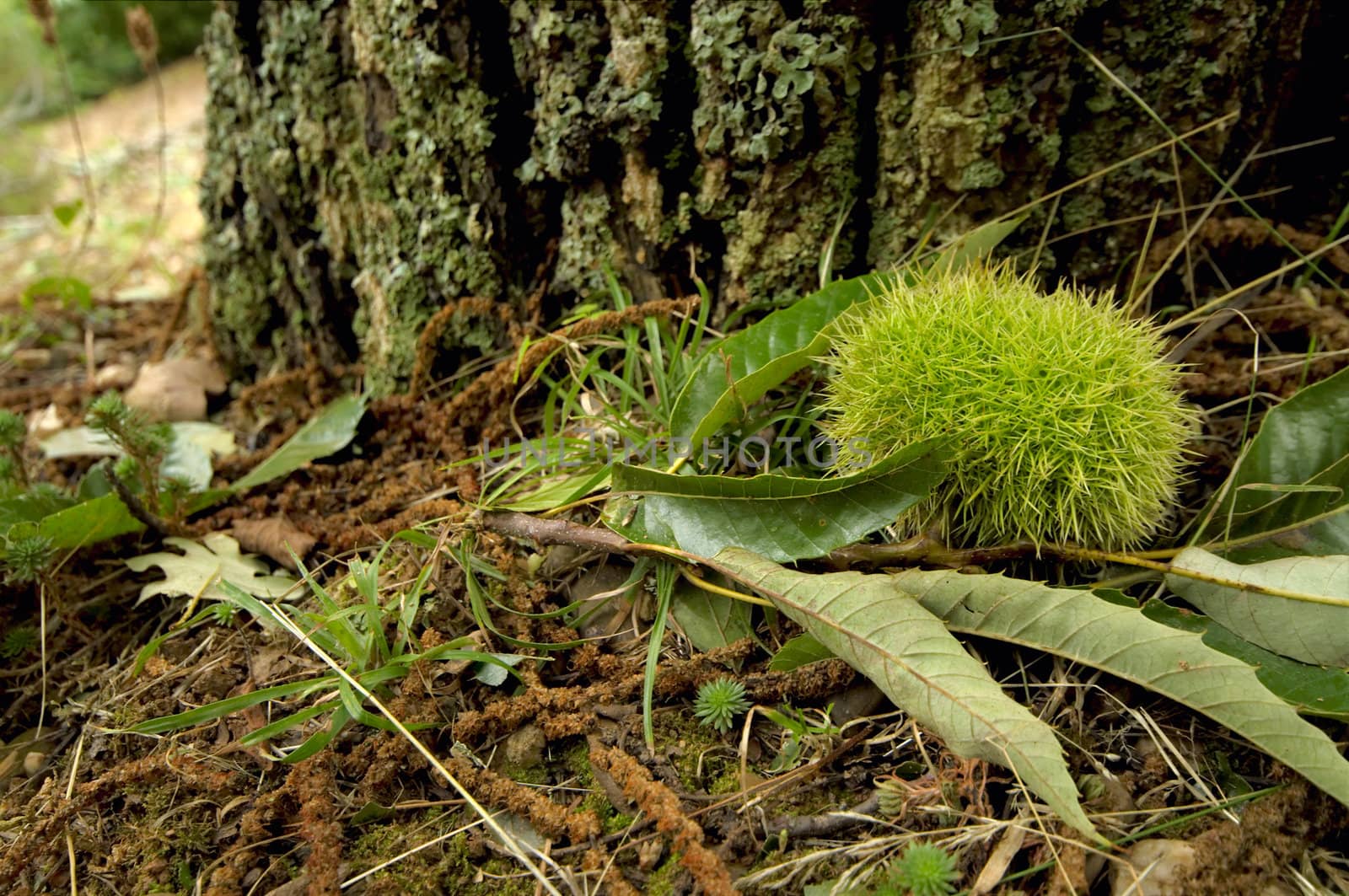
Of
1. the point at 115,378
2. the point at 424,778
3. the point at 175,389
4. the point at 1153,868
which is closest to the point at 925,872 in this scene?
the point at 1153,868

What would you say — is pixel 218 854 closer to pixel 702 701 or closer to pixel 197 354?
pixel 702 701

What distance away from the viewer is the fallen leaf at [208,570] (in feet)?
5.42

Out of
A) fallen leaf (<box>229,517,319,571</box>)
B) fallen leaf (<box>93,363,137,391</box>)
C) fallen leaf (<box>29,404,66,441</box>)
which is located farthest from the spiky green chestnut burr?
fallen leaf (<box>93,363,137,391</box>)

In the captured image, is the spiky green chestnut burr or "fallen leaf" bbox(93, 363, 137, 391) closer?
the spiky green chestnut burr

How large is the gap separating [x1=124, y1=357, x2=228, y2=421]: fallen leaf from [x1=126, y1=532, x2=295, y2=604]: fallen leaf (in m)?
0.65

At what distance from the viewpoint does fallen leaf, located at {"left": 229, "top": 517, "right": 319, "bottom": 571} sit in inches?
68.4

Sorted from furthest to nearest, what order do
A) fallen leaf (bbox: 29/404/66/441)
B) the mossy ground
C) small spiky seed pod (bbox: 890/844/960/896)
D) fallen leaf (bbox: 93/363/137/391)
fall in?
fallen leaf (bbox: 93/363/137/391), fallen leaf (bbox: 29/404/66/441), the mossy ground, small spiky seed pod (bbox: 890/844/960/896)

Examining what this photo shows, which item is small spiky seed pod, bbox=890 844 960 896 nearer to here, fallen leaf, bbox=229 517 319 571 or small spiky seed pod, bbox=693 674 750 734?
small spiky seed pod, bbox=693 674 750 734

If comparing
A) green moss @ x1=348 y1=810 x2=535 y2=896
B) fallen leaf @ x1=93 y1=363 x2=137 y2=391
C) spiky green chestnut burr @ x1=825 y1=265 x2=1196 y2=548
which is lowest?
green moss @ x1=348 y1=810 x2=535 y2=896

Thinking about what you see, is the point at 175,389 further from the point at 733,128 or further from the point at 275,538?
the point at 733,128

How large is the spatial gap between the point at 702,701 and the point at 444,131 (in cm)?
134

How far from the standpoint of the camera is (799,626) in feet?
4.55

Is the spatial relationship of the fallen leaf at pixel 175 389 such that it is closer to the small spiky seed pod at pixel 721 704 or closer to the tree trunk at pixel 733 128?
the tree trunk at pixel 733 128

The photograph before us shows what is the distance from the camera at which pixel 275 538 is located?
1.76 metres
